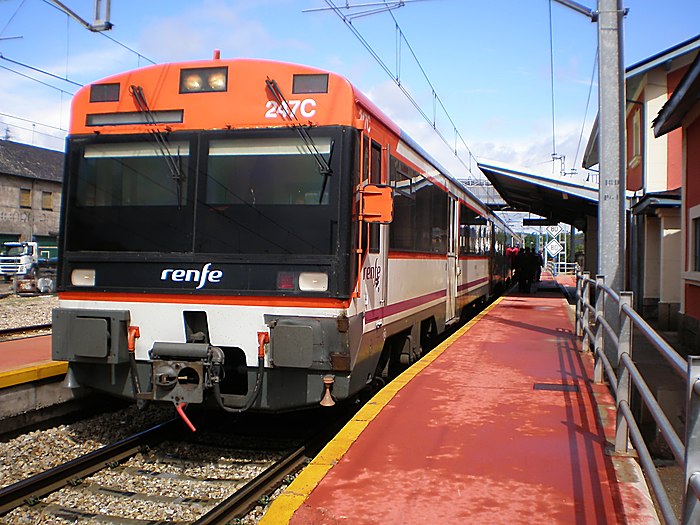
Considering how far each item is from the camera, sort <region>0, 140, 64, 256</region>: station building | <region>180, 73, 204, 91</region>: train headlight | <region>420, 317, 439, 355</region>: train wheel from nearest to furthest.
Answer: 1. <region>180, 73, 204, 91</region>: train headlight
2. <region>420, 317, 439, 355</region>: train wheel
3. <region>0, 140, 64, 256</region>: station building

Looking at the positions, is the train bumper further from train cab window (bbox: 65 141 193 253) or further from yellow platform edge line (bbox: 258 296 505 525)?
train cab window (bbox: 65 141 193 253)

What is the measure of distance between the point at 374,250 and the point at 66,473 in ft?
10.7

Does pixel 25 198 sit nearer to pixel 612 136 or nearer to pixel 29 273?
pixel 29 273

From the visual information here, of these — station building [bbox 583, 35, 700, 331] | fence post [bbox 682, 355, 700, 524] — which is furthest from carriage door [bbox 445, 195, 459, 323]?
fence post [bbox 682, 355, 700, 524]

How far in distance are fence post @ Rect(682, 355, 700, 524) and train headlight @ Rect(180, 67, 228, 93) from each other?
4444 millimetres

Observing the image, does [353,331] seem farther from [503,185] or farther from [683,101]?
[503,185]

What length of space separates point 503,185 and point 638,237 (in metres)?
5.96

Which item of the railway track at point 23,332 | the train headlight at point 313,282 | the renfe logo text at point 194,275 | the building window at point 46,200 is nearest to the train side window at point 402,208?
the train headlight at point 313,282

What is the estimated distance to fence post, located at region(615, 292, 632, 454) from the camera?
4445 mm

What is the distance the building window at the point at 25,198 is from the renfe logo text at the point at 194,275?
1555 inches

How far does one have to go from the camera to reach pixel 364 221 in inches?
223

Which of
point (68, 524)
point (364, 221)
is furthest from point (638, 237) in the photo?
point (68, 524)

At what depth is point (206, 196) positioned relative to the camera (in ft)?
18.4

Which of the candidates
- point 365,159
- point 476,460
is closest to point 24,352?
point 365,159
